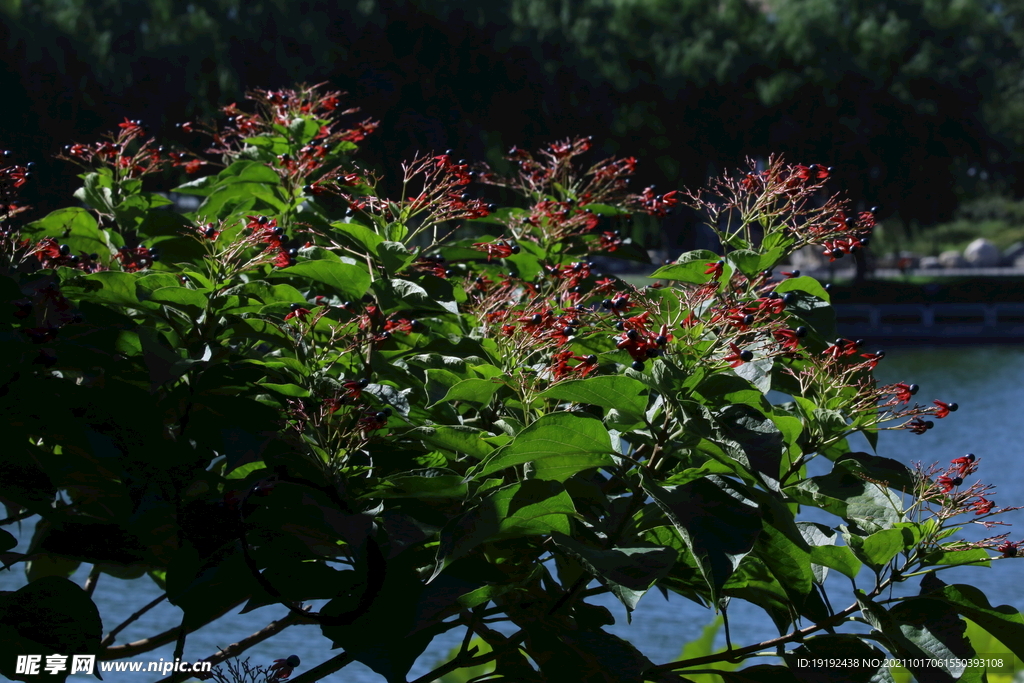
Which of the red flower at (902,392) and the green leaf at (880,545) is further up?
the red flower at (902,392)

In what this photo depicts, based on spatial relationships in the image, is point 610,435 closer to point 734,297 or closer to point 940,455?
point 734,297

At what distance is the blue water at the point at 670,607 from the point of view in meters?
6.67

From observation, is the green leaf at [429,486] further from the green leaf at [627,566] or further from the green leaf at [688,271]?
the green leaf at [688,271]

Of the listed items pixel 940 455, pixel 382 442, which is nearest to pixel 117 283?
pixel 382 442

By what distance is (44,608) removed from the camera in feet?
4.08

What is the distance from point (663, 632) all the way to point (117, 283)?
6.79m

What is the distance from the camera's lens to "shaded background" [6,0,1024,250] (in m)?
23.4

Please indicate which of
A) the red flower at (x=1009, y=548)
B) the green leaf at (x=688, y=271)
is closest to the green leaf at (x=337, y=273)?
the green leaf at (x=688, y=271)

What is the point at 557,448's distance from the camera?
110 cm

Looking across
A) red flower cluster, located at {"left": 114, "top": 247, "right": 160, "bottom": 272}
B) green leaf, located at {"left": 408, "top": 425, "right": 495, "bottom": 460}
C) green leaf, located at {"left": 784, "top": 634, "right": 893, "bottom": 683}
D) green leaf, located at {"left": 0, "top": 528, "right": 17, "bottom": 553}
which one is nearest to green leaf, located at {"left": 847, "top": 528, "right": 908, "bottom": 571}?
green leaf, located at {"left": 784, "top": 634, "right": 893, "bottom": 683}

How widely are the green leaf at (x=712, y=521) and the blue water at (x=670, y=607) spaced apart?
1.53 ft

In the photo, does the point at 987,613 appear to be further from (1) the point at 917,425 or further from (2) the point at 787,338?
(2) the point at 787,338

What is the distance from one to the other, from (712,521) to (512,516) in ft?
0.69

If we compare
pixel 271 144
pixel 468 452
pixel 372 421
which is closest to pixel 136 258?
pixel 271 144
